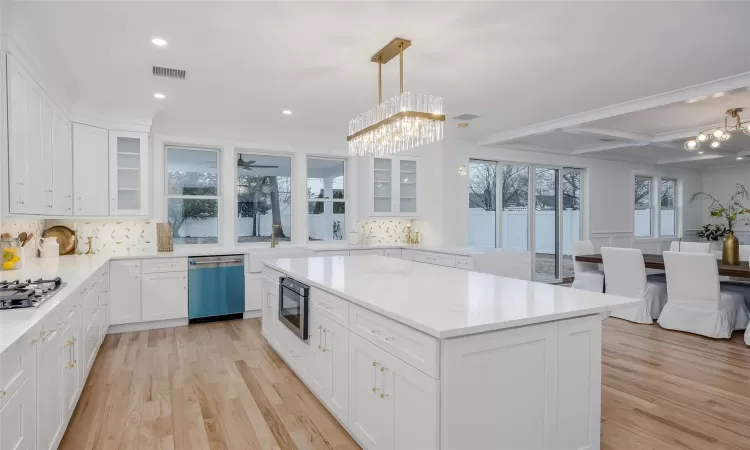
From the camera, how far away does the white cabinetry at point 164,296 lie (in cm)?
491

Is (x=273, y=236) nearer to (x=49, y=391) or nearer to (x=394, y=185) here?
(x=394, y=185)

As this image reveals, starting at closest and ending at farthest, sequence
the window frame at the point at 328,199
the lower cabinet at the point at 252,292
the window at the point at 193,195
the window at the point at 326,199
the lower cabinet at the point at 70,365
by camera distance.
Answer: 1. the lower cabinet at the point at 70,365
2. the lower cabinet at the point at 252,292
3. the window at the point at 193,195
4. the window frame at the point at 328,199
5. the window at the point at 326,199

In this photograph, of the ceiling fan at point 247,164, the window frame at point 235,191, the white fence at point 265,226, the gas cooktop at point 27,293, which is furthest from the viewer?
the ceiling fan at point 247,164

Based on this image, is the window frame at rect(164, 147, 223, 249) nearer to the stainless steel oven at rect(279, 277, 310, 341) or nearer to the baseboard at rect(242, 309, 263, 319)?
the baseboard at rect(242, 309, 263, 319)

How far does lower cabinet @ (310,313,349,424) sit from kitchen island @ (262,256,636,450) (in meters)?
0.01

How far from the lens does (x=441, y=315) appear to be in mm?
1913

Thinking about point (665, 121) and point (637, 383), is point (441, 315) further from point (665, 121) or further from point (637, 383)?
point (665, 121)

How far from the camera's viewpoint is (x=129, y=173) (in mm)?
5043

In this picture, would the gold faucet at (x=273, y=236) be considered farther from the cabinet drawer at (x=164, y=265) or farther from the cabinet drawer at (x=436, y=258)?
the cabinet drawer at (x=436, y=258)

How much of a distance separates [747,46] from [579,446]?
304 centimetres

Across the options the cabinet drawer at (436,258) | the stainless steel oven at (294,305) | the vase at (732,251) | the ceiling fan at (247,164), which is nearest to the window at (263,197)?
the ceiling fan at (247,164)

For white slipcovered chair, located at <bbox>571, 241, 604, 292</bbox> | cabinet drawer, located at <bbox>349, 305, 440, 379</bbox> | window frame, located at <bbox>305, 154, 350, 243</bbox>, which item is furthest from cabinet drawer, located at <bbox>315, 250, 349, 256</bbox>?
cabinet drawer, located at <bbox>349, 305, 440, 379</bbox>

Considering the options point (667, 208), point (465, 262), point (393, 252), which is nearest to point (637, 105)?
point (465, 262)

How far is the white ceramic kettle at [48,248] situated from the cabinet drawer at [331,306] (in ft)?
10.2
